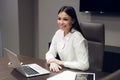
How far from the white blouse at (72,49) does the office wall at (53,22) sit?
4.43 feet

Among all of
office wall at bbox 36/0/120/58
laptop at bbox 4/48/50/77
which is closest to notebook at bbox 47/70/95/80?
laptop at bbox 4/48/50/77

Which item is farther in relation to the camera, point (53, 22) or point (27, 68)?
point (53, 22)

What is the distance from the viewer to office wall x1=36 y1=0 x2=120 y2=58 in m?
3.23

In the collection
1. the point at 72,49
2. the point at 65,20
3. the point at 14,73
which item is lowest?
the point at 14,73

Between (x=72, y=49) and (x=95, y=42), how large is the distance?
422mm

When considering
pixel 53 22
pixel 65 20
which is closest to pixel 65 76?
pixel 65 20

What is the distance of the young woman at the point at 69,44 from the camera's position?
1.87m

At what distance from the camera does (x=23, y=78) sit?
1561 millimetres

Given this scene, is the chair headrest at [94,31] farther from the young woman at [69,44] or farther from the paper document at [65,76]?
the paper document at [65,76]

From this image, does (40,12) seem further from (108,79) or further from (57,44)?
(108,79)

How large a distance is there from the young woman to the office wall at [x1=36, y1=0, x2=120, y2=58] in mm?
1333

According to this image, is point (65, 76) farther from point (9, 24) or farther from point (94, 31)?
point (9, 24)

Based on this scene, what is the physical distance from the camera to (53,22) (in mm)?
3918

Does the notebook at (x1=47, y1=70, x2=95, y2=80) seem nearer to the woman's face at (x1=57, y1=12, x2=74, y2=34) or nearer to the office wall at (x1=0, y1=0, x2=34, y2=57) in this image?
Answer: the woman's face at (x1=57, y1=12, x2=74, y2=34)
